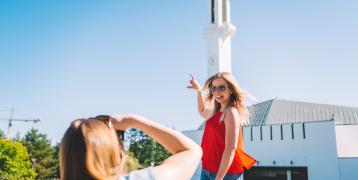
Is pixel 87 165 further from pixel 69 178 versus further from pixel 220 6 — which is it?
pixel 220 6

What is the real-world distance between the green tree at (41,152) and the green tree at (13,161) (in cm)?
1116

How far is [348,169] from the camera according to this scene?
30.0 m

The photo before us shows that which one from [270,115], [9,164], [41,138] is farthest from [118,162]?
[41,138]

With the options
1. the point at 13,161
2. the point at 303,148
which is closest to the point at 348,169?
the point at 303,148

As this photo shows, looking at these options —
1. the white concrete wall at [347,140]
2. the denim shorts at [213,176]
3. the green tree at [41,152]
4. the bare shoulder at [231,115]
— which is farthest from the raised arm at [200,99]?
the green tree at [41,152]

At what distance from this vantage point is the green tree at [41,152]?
58.9 m

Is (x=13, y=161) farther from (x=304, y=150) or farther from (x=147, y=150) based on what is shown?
(x=304, y=150)

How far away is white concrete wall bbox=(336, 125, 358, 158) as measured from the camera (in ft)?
108

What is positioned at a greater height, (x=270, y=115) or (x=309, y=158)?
(x=270, y=115)

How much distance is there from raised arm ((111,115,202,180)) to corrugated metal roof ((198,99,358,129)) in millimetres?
40338

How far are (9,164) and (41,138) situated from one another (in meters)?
17.7

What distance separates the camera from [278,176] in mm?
33469

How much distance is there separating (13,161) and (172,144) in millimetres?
50418

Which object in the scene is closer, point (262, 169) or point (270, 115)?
point (262, 169)
